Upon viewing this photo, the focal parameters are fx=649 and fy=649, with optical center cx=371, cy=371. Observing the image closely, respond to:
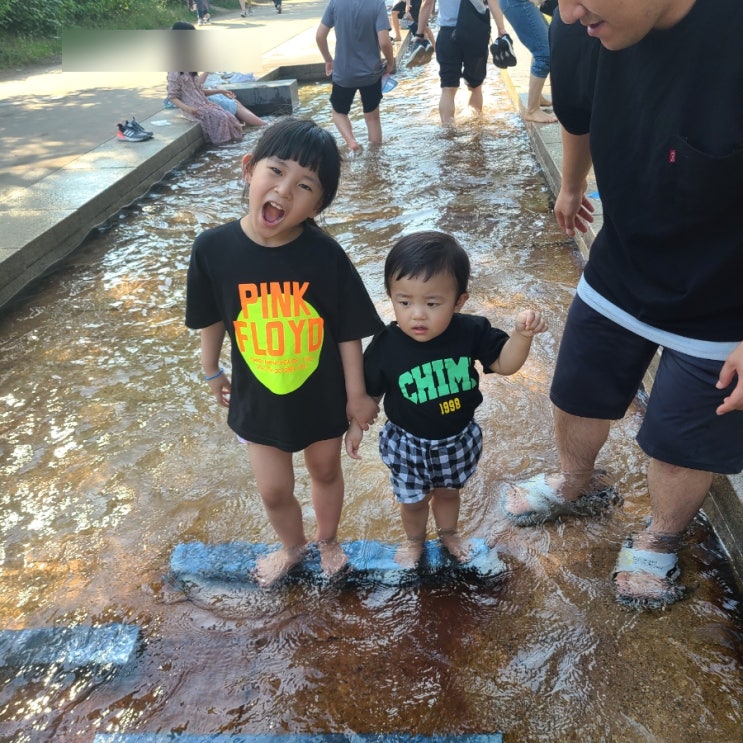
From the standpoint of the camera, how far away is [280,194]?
5.94ft

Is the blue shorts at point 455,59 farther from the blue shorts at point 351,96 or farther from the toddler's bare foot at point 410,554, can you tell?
the toddler's bare foot at point 410,554

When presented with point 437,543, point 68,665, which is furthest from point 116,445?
point 437,543

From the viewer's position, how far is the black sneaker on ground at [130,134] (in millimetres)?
7395

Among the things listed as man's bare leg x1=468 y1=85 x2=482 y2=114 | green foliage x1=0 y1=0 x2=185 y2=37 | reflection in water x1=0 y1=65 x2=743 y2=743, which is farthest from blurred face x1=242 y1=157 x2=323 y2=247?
green foliage x1=0 y1=0 x2=185 y2=37

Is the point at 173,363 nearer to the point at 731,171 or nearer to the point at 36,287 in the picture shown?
the point at 36,287

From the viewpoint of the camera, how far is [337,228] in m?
5.60

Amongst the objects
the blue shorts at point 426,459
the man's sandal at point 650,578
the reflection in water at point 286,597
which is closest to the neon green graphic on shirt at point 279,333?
the blue shorts at point 426,459

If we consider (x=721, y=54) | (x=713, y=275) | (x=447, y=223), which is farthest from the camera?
(x=447, y=223)

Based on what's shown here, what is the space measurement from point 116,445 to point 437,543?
1730 millimetres

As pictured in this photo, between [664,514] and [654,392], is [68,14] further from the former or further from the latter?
[664,514]

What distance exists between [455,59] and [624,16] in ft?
21.1

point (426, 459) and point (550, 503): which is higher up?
point (426, 459)

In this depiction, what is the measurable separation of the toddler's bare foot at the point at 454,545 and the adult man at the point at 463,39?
646 cm

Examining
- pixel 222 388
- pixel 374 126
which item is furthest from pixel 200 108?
pixel 222 388
